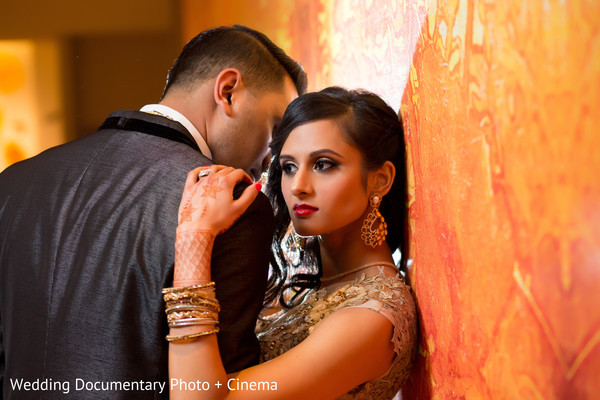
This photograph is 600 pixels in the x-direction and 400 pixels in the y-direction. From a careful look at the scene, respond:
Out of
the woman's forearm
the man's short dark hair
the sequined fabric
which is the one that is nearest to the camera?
the woman's forearm

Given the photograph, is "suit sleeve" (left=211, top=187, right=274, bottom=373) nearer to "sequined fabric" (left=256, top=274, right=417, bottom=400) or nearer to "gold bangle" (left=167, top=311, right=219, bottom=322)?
"gold bangle" (left=167, top=311, right=219, bottom=322)

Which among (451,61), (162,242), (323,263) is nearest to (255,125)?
(323,263)

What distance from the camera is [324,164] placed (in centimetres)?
162

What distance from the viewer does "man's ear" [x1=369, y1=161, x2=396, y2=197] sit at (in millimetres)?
1648

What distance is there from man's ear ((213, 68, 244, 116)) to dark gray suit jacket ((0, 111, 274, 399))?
0.72ft

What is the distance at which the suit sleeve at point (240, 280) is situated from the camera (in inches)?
51.3

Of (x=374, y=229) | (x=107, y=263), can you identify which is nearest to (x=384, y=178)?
(x=374, y=229)

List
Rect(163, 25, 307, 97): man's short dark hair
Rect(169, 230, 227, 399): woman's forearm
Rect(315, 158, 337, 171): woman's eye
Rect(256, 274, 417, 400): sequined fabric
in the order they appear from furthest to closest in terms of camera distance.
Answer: Rect(163, 25, 307, 97): man's short dark hair → Rect(315, 158, 337, 171): woman's eye → Rect(256, 274, 417, 400): sequined fabric → Rect(169, 230, 227, 399): woman's forearm

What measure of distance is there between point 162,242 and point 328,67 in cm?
132

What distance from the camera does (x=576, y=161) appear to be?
670 millimetres

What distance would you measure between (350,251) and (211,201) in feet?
1.75

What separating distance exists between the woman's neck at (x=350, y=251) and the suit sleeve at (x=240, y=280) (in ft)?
1.29

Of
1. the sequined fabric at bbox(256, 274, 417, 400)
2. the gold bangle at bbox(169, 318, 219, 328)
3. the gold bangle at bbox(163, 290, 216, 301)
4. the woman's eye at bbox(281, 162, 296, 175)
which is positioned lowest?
the sequined fabric at bbox(256, 274, 417, 400)

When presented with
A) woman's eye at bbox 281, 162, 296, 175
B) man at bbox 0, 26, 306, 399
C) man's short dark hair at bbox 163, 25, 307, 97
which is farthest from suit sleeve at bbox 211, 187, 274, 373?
man's short dark hair at bbox 163, 25, 307, 97
